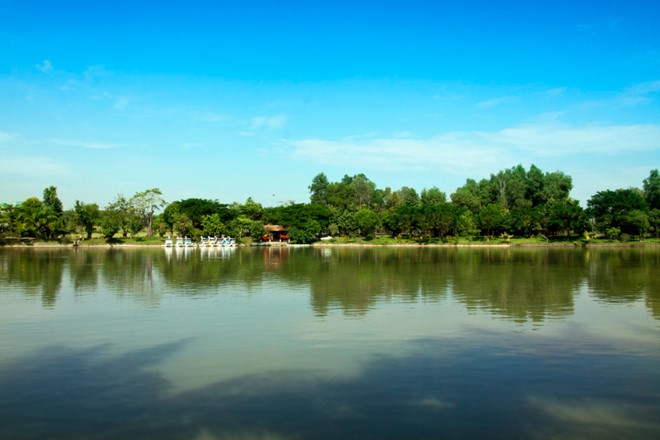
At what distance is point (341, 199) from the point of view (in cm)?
10369

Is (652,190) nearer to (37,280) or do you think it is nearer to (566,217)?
(566,217)

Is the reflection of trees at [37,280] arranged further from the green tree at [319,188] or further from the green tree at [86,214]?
the green tree at [319,188]

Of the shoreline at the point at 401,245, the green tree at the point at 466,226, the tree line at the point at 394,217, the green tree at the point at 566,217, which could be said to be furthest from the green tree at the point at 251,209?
the green tree at the point at 566,217

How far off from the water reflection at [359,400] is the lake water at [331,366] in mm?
34

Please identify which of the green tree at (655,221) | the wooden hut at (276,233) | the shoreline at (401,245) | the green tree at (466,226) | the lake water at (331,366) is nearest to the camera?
the lake water at (331,366)

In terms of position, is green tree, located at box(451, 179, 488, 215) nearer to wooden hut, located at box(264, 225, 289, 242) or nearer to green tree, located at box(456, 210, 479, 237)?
green tree, located at box(456, 210, 479, 237)

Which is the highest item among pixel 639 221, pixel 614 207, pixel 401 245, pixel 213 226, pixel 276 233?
pixel 614 207

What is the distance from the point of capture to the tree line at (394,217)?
6931 cm

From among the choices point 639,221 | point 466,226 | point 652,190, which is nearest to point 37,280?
point 466,226

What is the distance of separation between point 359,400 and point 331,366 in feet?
6.32

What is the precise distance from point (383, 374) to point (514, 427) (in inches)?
112

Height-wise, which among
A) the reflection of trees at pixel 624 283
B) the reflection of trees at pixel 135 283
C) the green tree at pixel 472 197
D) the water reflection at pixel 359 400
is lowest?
the water reflection at pixel 359 400

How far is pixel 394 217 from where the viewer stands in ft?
260

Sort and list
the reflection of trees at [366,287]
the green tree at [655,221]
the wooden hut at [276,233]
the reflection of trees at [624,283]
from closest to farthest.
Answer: the reflection of trees at [366,287], the reflection of trees at [624,283], the green tree at [655,221], the wooden hut at [276,233]
